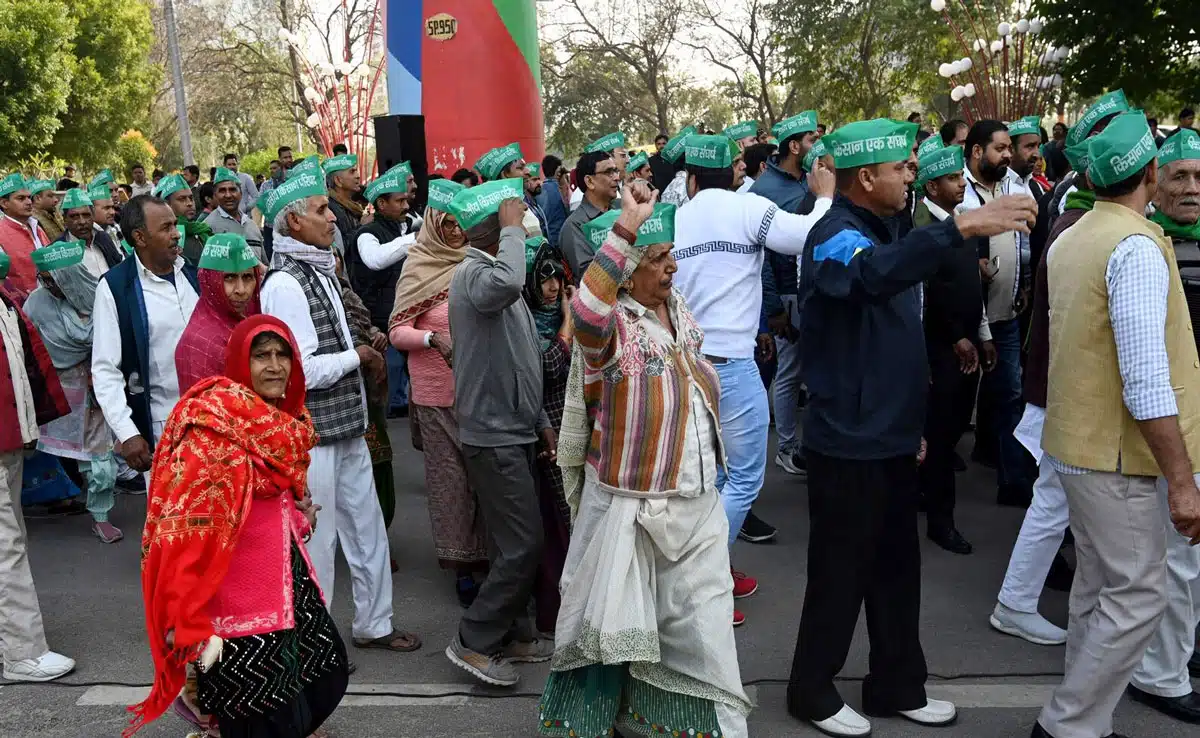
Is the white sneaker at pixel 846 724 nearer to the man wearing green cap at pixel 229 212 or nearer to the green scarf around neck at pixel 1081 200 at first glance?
the green scarf around neck at pixel 1081 200

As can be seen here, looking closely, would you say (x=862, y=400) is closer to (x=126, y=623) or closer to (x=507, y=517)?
(x=507, y=517)

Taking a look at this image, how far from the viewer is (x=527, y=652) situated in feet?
16.1

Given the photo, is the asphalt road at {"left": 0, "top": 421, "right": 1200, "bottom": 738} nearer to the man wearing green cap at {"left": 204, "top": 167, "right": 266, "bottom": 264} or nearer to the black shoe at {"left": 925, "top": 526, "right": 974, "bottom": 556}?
the black shoe at {"left": 925, "top": 526, "right": 974, "bottom": 556}

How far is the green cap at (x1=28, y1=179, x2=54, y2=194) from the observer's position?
32.3 ft

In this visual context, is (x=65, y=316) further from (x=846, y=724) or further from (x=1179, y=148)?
(x=1179, y=148)

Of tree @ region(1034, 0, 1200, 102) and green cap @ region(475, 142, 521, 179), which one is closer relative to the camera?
green cap @ region(475, 142, 521, 179)

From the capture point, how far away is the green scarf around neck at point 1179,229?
4.38 meters

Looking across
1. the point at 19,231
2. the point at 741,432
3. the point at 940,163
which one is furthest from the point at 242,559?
the point at 19,231

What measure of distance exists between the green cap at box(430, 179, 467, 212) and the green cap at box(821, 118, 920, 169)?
6.02 ft

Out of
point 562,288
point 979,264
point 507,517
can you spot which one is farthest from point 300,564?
point 979,264

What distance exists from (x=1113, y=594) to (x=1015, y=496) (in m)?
3.11

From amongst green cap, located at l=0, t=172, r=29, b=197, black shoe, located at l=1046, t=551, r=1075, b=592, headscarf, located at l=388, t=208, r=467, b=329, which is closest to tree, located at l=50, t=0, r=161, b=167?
green cap, located at l=0, t=172, r=29, b=197

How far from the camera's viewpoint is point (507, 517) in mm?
4570

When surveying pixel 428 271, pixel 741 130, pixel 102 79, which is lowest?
pixel 428 271
